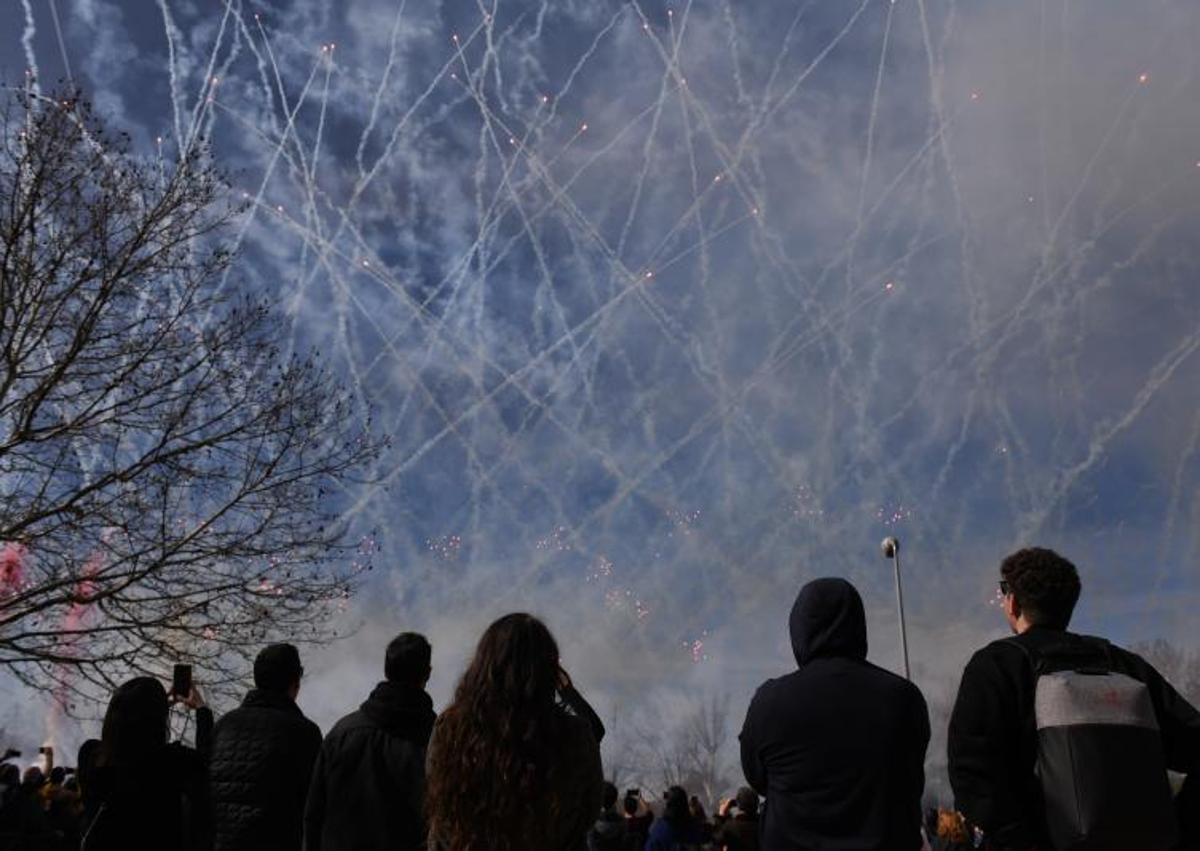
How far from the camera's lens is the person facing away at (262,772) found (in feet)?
18.1

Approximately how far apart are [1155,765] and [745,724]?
1433 mm

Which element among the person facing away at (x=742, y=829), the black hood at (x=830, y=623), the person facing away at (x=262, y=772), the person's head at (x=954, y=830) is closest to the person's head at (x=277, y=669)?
the person facing away at (x=262, y=772)

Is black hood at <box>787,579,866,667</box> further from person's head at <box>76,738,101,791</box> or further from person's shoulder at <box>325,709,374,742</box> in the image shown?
person's head at <box>76,738,101,791</box>

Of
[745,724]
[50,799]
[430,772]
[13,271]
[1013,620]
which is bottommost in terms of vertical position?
[430,772]

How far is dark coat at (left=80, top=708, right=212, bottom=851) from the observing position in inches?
206

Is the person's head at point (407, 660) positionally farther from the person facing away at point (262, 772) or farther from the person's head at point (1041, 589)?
the person's head at point (1041, 589)

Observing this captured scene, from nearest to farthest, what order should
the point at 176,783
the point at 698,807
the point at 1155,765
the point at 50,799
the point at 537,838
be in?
the point at 537,838 < the point at 1155,765 < the point at 176,783 < the point at 50,799 < the point at 698,807

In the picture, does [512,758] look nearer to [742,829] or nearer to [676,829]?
[742,829]

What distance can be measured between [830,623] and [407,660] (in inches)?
78.6

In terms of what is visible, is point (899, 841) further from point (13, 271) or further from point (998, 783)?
point (13, 271)

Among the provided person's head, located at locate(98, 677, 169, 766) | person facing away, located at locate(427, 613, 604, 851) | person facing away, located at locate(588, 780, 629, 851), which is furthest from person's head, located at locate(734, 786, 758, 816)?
person facing away, located at locate(427, 613, 604, 851)

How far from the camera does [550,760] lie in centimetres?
350

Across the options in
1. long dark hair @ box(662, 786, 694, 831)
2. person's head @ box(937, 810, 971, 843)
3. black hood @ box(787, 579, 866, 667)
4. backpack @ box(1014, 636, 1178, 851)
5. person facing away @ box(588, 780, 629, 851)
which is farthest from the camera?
long dark hair @ box(662, 786, 694, 831)

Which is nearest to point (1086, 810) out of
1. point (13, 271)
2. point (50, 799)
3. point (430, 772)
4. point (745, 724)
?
point (745, 724)
